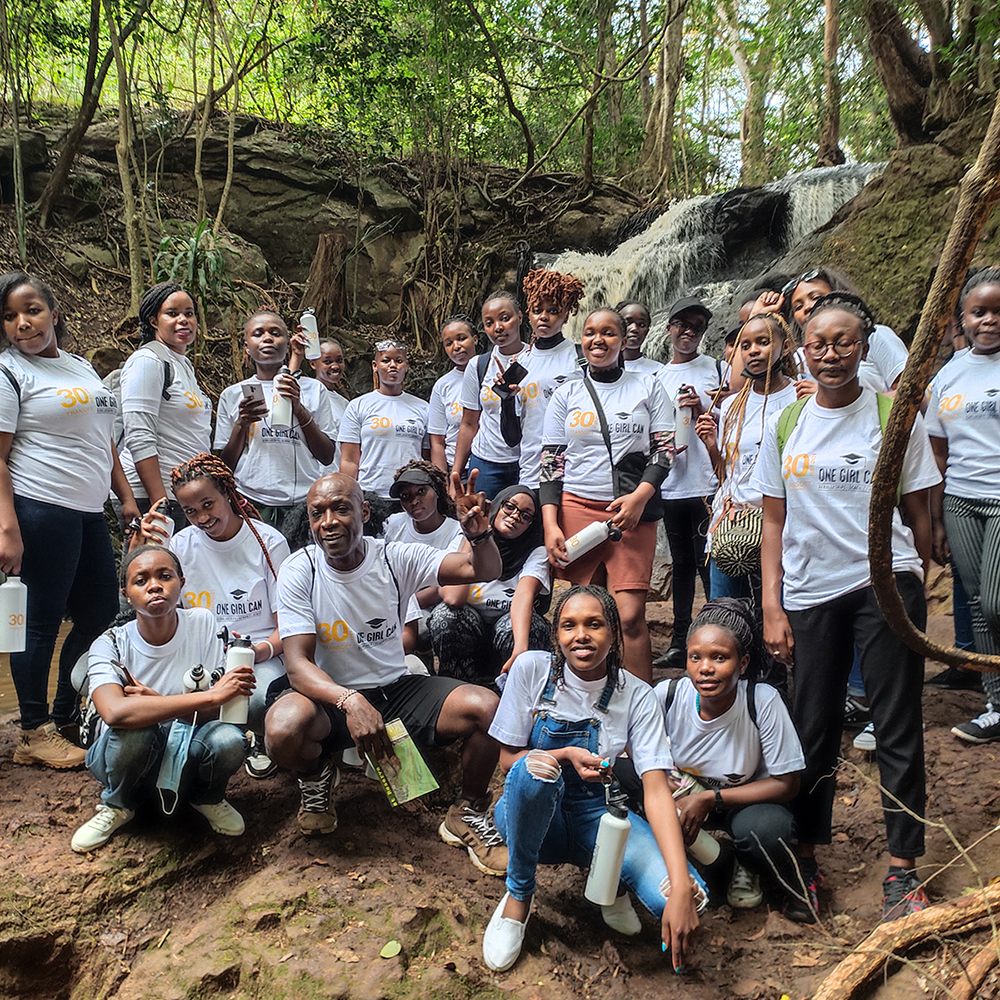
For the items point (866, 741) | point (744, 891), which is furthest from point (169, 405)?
point (866, 741)

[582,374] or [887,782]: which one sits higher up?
[582,374]

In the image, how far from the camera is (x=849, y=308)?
9.64ft

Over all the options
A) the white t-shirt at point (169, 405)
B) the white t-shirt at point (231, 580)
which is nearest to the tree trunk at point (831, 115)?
the white t-shirt at point (169, 405)

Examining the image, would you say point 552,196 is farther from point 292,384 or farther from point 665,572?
point 292,384

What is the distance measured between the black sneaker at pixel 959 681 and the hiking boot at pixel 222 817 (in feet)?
11.3

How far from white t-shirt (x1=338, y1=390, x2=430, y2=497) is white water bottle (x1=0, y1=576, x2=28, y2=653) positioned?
7.49 feet

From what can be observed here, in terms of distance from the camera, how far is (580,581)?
161 inches

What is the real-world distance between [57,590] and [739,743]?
2.93 m

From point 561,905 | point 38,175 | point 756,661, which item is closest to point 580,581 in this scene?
point 756,661

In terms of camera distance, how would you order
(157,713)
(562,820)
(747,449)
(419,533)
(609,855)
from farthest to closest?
(419,533) → (747,449) → (157,713) → (562,820) → (609,855)

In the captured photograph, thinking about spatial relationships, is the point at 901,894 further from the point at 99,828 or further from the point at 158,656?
the point at 99,828

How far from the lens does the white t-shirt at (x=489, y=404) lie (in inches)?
194

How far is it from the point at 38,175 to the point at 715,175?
470 inches

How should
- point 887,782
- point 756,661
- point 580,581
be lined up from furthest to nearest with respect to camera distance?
point 580,581 → point 756,661 → point 887,782
